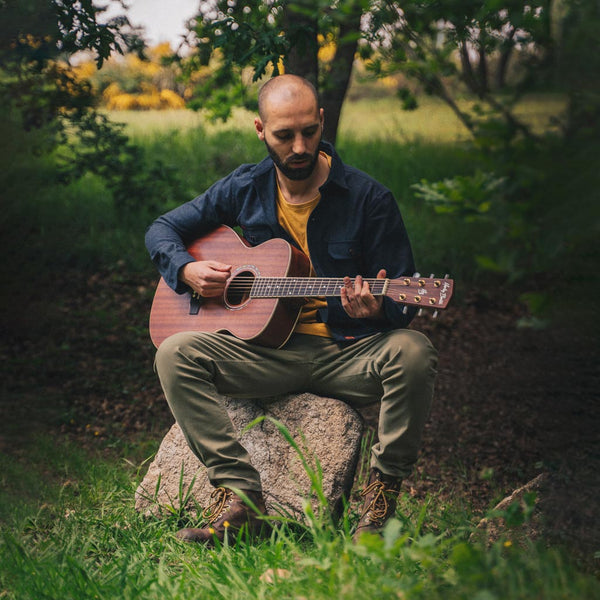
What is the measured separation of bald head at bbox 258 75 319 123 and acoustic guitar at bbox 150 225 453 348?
57cm

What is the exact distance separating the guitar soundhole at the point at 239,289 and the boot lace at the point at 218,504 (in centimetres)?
77

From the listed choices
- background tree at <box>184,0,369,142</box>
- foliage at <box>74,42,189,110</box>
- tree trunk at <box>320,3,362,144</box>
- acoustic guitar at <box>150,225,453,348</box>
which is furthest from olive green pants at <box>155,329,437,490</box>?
foliage at <box>74,42,189,110</box>

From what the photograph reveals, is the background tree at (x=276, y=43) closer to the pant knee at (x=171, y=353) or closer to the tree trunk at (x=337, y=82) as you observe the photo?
the tree trunk at (x=337, y=82)

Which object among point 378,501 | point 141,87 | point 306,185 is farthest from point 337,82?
point 141,87

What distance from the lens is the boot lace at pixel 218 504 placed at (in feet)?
9.11

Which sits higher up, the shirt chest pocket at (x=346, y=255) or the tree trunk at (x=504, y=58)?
the tree trunk at (x=504, y=58)

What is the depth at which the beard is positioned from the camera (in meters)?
2.96

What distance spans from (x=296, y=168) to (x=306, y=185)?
0.15m

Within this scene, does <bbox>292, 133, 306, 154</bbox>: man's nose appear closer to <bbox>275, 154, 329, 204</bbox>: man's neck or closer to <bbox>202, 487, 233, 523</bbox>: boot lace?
<bbox>275, 154, 329, 204</bbox>: man's neck

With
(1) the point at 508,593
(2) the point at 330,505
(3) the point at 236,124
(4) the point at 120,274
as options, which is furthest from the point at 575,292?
(3) the point at 236,124

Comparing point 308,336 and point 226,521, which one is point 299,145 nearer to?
point 308,336

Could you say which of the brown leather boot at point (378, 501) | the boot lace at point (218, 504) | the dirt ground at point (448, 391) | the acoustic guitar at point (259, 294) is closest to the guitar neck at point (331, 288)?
the acoustic guitar at point (259, 294)

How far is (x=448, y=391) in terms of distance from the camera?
4.70 metres

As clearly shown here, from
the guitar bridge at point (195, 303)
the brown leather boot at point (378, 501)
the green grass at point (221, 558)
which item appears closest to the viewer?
the green grass at point (221, 558)
